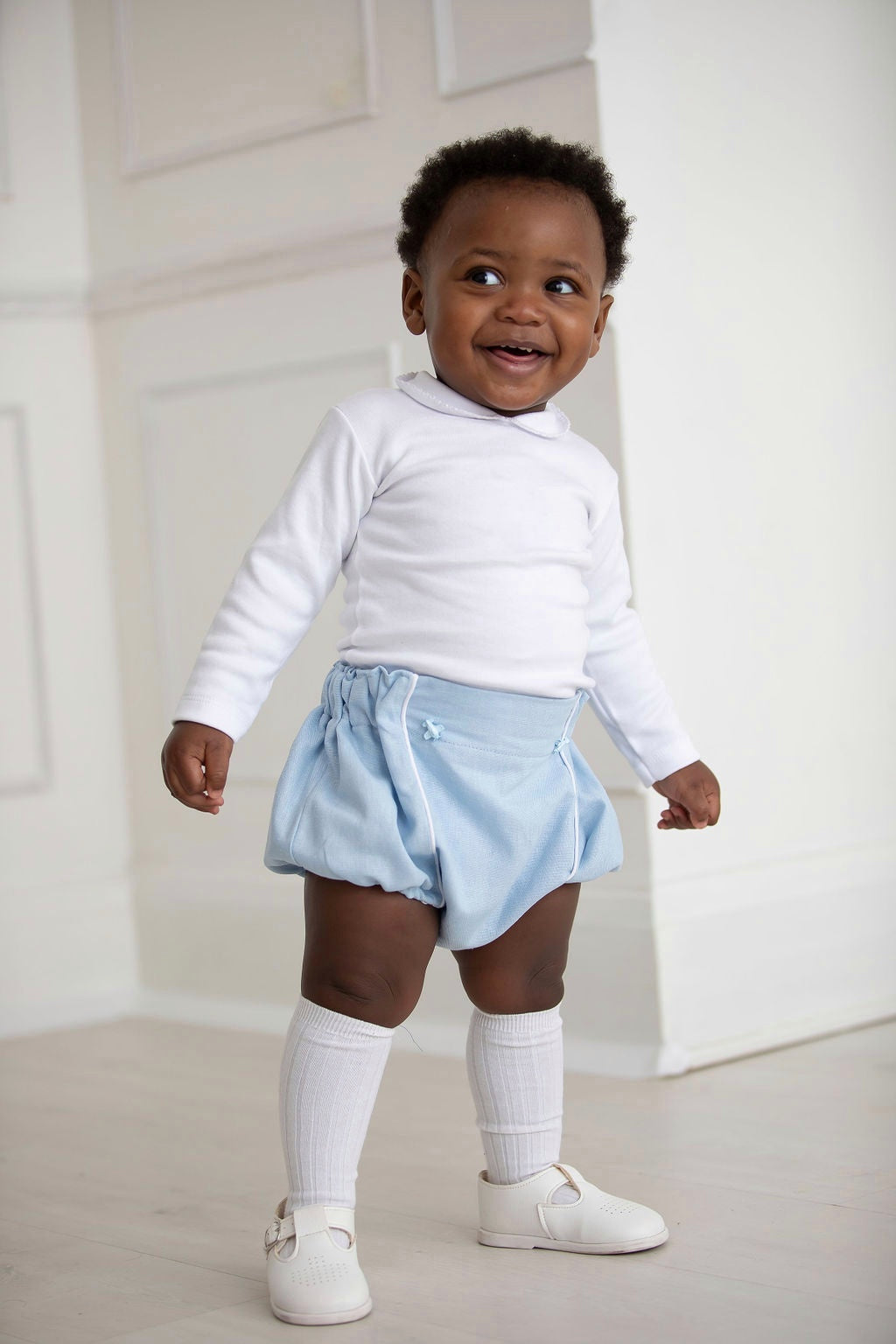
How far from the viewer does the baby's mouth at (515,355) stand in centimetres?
125

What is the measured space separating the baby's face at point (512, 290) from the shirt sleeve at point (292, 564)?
0.11 meters

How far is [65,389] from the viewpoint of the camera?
8.11ft

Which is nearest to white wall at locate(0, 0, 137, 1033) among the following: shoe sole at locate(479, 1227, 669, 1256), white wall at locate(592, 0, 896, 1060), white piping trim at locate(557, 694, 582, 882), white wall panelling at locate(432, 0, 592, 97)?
white wall panelling at locate(432, 0, 592, 97)

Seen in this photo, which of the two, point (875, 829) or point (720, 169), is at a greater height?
point (720, 169)

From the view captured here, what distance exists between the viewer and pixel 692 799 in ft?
4.58

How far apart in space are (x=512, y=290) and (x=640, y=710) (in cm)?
→ 38

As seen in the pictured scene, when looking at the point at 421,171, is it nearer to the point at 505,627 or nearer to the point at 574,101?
the point at 505,627

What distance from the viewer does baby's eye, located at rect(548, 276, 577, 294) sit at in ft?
4.10

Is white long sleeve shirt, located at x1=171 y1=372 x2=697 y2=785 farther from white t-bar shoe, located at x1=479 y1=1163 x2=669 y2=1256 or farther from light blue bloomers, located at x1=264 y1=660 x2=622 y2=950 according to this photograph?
white t-bar shoe, located at x1=479 y1=1163 x2=669 y2=1256

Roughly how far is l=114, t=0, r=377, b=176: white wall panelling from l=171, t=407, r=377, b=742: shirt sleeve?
104 cm

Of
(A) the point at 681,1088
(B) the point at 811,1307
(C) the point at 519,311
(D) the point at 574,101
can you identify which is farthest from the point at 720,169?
(B) the point at 811,1307

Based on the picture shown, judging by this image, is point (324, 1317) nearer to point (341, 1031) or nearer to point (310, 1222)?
point (310, 1222)

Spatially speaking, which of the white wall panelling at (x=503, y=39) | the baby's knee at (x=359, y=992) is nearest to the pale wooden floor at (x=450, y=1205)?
the baby's knee at (x=359, y=992)

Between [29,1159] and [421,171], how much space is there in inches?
41.1
